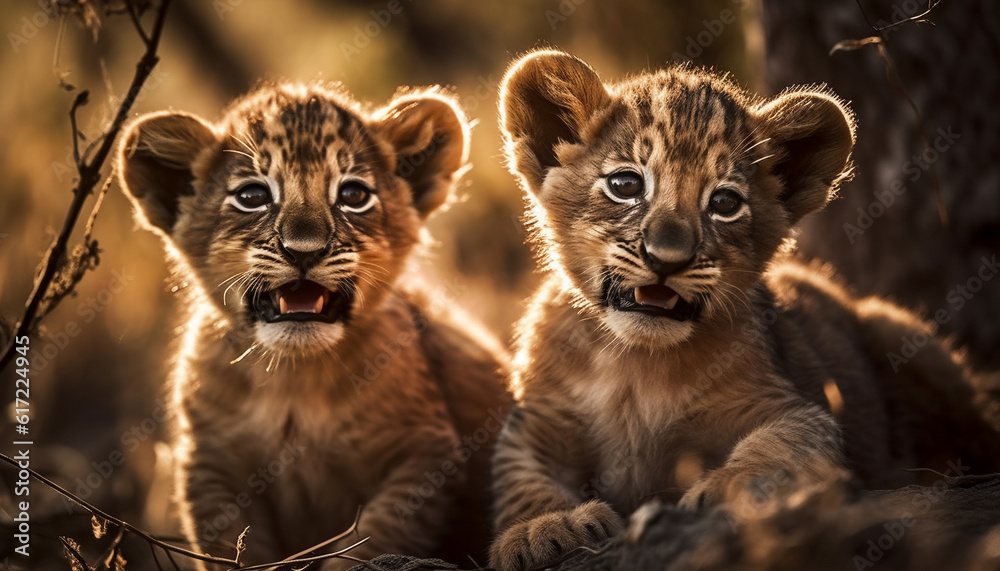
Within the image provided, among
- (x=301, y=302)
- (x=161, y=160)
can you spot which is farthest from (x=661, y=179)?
(x=161, y=160)

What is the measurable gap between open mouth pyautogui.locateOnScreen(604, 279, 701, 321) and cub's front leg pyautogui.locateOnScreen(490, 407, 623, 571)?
672 millimetres

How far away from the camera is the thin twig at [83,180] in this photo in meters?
3.87

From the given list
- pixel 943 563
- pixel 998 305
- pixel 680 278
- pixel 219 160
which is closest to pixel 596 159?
pixel 680 278

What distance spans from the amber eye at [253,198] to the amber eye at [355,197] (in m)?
0.34

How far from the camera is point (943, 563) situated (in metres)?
2.63

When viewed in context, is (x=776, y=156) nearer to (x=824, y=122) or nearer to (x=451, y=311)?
(x=824, y=122)

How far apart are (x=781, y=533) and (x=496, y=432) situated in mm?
2778

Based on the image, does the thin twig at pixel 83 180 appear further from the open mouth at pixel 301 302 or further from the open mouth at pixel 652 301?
the open mouth at pixel 652 301

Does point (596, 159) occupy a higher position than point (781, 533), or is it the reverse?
point (596, 159)

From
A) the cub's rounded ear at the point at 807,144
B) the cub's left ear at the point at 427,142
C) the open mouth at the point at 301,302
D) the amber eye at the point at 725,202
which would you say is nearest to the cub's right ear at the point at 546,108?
the cub's left ear at the point at 427,142

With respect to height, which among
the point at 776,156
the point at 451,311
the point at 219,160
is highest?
the point at 219,160

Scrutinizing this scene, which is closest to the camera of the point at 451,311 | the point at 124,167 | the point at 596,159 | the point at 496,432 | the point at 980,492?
the point at 980,492

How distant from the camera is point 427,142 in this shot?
5.06 m

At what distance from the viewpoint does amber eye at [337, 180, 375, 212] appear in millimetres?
4641
